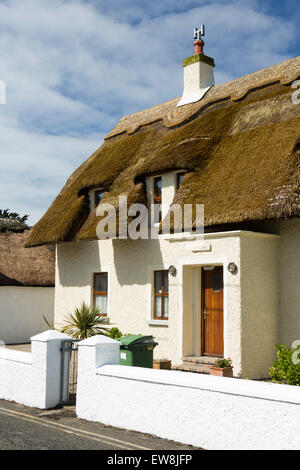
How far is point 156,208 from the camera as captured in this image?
15.7 metres

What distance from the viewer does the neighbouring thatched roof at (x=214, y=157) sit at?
1196cm

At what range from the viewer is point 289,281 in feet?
40.4

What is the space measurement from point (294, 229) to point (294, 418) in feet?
23.5

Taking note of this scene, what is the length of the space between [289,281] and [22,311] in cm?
1325

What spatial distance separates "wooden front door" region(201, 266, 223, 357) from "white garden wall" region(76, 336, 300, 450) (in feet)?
16.6

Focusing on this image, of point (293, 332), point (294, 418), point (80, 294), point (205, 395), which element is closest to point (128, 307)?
point (80, 294)

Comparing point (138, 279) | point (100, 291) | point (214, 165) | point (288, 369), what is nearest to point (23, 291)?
point (100, 291)

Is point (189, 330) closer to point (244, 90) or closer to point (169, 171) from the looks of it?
point (169, 171)

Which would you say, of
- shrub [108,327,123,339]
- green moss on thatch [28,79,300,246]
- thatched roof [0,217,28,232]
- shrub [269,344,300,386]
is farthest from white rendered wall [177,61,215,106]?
shrub [269,344,300,386]

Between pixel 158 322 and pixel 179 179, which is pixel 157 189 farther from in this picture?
pixel 158 322

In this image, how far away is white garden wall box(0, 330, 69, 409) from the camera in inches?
359

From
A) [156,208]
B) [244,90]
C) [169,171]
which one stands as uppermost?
[244,90]

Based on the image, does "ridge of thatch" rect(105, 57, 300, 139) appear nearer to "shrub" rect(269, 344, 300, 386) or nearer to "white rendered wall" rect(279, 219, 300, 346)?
"white rendered wall" rect(279, 219, 300, 346)

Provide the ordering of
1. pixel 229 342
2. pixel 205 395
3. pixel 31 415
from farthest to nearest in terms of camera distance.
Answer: pixel 229 342, pixel 31 415, pixel 205 395
